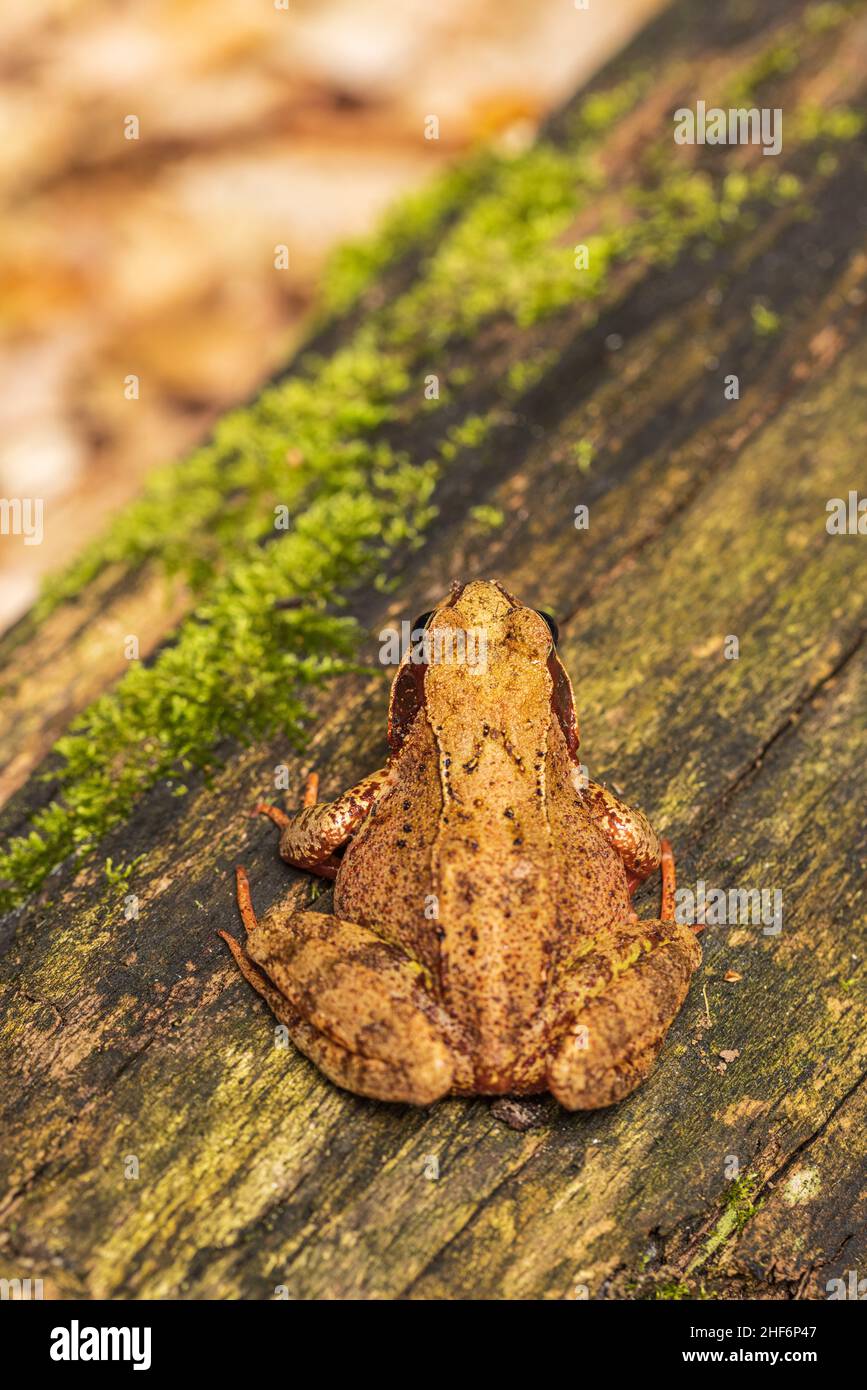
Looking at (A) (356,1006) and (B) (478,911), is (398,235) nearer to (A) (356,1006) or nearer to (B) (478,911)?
(B) (478,911)

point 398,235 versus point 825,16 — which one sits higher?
point 825,16

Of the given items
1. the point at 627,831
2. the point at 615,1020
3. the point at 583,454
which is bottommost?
the point at 615,1020

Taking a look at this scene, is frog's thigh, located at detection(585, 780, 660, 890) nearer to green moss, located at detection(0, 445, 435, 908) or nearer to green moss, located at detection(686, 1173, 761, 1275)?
green moss, located at detection(686, 1173, 761, 1275)

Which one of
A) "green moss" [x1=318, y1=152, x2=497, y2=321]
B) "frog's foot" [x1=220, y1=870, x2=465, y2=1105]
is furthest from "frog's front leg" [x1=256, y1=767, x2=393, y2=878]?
"green moss" [x1=318, y1=152, x2=497, y2=321]

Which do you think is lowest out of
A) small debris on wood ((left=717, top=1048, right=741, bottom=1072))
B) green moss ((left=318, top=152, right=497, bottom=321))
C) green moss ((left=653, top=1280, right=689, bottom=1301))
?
green moss ((left=653, top=1280, right=689, bottom=1301))

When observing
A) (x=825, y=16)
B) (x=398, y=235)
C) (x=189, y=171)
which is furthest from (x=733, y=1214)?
(x=189, y=171)

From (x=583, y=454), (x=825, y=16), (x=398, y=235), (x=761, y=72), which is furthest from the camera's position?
(x=398, y=235)
